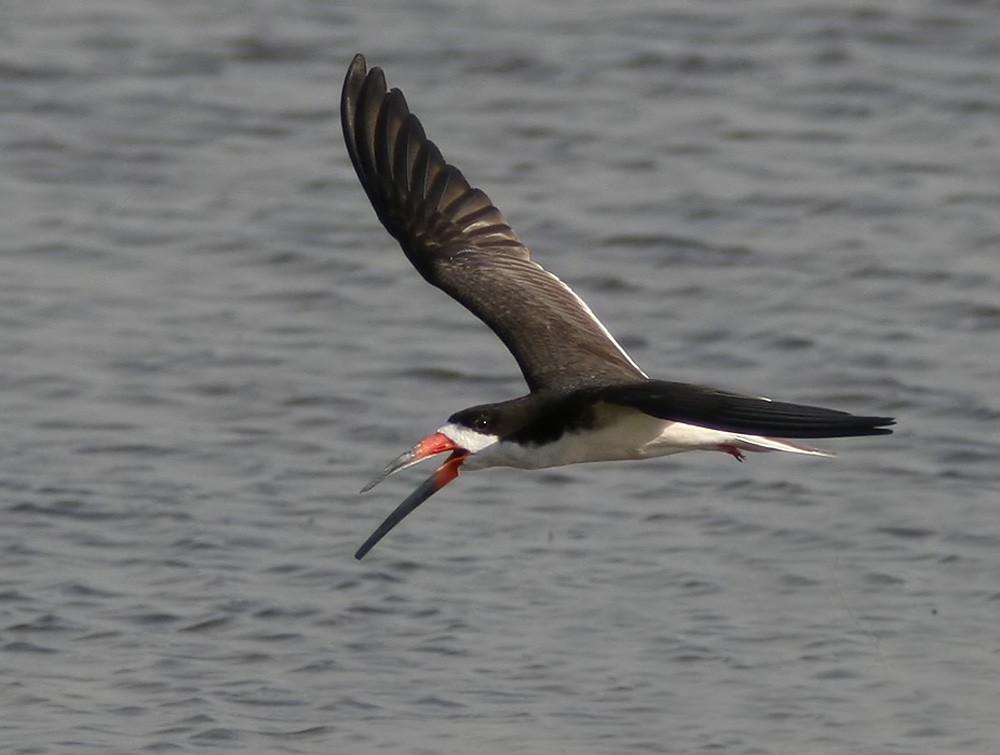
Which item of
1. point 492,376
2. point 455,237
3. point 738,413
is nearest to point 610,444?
point 738,413

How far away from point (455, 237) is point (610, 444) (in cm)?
174

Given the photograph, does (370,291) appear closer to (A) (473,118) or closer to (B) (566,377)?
(A) (473,118)

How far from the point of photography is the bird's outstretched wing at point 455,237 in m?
8.72

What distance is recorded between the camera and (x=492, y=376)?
10781mm

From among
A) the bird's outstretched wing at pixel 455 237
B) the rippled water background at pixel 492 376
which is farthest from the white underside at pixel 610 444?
the rippled water background at pixel 492 376

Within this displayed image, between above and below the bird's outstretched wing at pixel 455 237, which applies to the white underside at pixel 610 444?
below

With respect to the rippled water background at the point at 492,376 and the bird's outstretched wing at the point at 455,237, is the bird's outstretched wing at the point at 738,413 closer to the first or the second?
the rippled water background at the point at 492,376

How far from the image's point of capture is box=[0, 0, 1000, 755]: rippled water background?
805 centimetres

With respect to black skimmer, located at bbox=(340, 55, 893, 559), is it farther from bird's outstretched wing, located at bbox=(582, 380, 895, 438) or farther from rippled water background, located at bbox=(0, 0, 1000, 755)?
rippled water background, located at bbox=(0, 0, 1000, 755)

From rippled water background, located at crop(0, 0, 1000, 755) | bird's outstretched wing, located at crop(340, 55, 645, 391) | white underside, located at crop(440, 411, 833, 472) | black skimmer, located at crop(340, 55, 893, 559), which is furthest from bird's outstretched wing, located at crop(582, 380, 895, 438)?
bird's outstretched wing, located at crop(340, 55, 645, 391)

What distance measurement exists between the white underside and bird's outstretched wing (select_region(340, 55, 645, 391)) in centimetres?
66

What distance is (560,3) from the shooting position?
51.6 feet

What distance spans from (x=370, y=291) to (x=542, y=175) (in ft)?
5.98

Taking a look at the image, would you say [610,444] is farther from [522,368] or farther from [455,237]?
[455,237]
